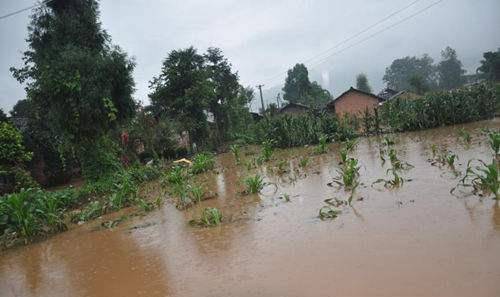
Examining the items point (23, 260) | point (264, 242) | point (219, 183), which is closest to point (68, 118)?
point (219, 183)

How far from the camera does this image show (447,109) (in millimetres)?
19344

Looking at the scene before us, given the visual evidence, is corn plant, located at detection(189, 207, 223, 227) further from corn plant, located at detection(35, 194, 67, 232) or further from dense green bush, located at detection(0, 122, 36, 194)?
dense green bush, located at detection(0, 122, 36, 194)

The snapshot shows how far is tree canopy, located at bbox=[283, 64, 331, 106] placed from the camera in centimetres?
5181

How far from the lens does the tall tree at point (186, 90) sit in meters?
27.5

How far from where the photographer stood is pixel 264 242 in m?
5.76

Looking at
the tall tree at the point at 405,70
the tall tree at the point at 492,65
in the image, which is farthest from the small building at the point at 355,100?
the tall tree at the point at 405,70

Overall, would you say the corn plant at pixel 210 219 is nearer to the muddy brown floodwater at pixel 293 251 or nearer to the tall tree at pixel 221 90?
the muddy brown floodwater at pixel 293 251

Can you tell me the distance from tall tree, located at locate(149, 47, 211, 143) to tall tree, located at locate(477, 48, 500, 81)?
31.7 m

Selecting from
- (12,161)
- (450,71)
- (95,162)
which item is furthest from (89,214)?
(450,71)

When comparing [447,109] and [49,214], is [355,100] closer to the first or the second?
[447,109]

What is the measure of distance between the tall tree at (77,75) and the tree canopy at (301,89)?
29.6 meters

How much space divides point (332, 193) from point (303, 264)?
364cm

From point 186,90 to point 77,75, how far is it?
1239 cm

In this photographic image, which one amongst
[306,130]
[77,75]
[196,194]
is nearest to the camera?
[196,194]
